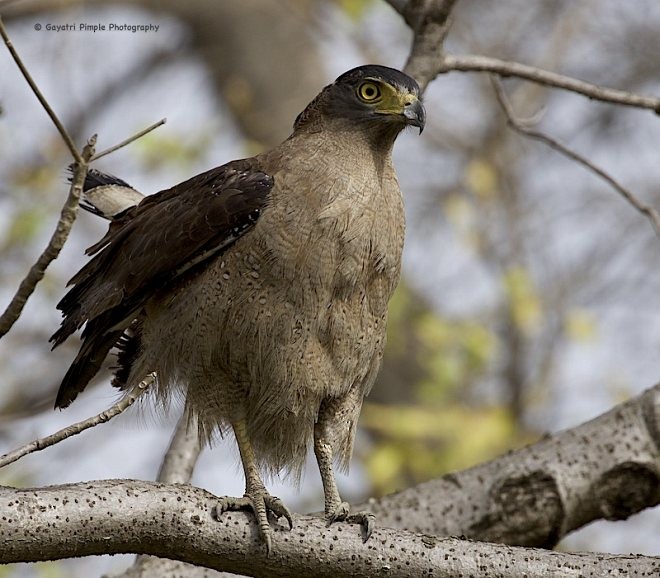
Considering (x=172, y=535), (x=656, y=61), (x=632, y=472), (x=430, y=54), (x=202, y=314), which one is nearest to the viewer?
(x=172, y=535)

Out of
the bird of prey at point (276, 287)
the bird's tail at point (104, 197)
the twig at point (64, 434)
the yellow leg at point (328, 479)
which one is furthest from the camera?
the bird's tail at point (104, 197)

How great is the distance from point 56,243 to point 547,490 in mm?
2245

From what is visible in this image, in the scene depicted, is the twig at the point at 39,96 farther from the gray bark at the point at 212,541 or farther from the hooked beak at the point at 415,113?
the hooked beak at the point at 415,113

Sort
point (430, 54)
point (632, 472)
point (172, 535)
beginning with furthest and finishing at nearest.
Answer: point (430, 54), point (632, 472), point (172, 535)

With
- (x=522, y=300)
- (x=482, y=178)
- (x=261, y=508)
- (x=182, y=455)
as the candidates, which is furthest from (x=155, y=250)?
(x=482, y=178)

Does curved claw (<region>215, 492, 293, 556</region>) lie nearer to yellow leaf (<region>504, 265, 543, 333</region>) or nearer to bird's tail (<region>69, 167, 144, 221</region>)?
bird's tail (<region>69, 167, 144, 221</region>)

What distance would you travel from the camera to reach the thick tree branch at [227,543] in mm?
2967

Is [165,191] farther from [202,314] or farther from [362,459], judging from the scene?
[362,459]

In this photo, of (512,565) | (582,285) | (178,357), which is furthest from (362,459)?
(512,565)

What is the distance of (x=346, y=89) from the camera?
4.41 metres

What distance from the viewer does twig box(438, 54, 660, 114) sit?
491 centimetres

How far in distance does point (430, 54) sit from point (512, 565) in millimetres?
2676

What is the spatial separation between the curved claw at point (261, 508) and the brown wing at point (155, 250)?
1.00 m

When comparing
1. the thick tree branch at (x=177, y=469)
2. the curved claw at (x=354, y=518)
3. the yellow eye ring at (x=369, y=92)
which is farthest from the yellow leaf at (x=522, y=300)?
the curved claw at (x=354, y=518)
